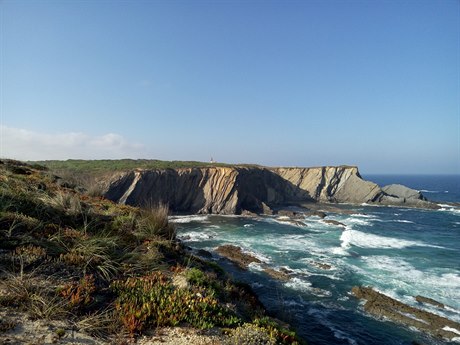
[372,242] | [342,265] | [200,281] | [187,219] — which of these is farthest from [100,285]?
[187,219]

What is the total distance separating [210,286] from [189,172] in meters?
57.6

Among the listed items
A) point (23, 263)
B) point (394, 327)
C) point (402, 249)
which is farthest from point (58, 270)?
point (402, 249)

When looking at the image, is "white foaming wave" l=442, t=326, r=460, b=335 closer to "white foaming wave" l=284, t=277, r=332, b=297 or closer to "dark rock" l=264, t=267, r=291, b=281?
"white foaming wave" l=284, t=277, r=332, b=297

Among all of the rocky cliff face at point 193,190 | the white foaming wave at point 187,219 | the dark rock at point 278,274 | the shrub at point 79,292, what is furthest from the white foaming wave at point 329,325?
the rocky cliff face at point 193,190

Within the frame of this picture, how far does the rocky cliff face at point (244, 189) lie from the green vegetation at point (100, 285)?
38.9 m

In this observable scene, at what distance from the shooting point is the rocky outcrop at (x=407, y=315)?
17.2 meters

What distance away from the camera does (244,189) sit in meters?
67.0

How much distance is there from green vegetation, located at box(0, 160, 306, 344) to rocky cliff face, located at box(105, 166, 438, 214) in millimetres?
38931

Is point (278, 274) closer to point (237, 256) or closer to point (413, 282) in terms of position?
point (237, 256)

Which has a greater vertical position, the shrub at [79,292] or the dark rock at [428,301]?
the shrub at [79,292]

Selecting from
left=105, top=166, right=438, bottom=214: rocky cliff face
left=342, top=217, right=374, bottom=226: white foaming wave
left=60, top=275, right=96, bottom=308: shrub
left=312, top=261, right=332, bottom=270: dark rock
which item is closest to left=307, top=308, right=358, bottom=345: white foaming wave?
left=312, top=261, right=332, bottom=270: dark rock

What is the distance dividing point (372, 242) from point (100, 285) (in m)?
38.7

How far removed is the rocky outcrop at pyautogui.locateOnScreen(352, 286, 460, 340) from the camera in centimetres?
1716

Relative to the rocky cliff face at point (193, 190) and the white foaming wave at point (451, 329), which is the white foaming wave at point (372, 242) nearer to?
the white foaming wave at point (451, 329)
